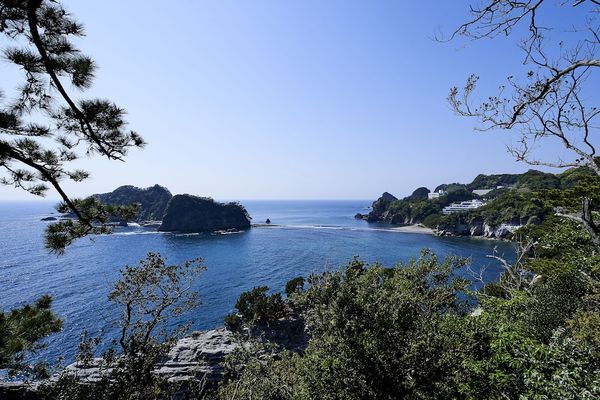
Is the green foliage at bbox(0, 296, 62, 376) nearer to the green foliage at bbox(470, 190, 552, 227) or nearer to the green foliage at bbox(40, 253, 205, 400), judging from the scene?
the green foliage at bbox(40, 253, 205, 400)

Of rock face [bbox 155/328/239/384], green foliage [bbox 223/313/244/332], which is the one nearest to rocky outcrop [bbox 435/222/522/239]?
green foliage [bbox 223/313/244/332]

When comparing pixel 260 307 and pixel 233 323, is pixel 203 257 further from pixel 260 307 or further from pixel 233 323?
pixel 260 307

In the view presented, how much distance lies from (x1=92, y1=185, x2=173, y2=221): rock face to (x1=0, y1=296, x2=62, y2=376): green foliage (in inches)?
5301

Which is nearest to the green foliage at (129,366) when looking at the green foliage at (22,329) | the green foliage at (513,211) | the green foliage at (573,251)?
the green foliage at (22,329)

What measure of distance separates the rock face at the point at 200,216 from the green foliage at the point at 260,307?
77.0m

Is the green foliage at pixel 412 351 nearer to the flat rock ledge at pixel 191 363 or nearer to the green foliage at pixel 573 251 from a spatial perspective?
the green foliage at pixel 573 251

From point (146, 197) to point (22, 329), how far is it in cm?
14911

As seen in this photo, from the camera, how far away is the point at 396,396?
820 centimetres

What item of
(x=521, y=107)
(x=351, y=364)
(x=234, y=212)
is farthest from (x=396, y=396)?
(x=234, y=212)

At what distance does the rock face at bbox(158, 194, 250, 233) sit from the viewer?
4060 inches

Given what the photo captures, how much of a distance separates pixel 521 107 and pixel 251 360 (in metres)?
12.0

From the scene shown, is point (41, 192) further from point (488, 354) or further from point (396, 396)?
point (488, 354)

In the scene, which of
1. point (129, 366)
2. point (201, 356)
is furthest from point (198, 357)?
point (129, 366)

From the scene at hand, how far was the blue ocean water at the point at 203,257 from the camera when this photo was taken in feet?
110
